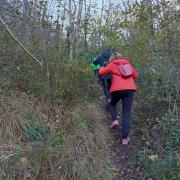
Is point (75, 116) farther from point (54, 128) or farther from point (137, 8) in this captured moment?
point (137, 8)

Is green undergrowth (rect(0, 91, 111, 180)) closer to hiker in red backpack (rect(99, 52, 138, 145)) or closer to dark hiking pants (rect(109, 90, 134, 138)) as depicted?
dark hiking pants (rect(109, 90, 134, 138))

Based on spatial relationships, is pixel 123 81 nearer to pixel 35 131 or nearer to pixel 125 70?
pixel 125 70

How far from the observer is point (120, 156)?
23.9 feet

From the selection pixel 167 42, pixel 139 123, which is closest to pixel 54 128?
pixel 139 123

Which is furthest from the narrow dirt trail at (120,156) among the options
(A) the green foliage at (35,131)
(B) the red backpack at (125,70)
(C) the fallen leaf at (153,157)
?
(A) the green foliage at (35,131)

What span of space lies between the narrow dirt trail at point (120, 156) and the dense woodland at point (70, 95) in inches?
4.2

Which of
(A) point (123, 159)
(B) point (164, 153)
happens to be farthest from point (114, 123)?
(B) point (164, 153)

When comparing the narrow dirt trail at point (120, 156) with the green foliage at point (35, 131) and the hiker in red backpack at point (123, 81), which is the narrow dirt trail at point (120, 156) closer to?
the hiker in red backpack at point (123, 81)

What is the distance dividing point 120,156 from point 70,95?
67.3 inches

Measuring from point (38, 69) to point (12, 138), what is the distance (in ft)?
6.16

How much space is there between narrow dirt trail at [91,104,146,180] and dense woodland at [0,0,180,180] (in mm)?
107

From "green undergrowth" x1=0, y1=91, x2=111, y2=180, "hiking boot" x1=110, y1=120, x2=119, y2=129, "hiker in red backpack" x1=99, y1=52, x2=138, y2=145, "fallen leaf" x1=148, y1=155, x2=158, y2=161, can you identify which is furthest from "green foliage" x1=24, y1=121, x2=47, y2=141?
"fallen leaf" x1=148, y1=155, x2=158, y2=161

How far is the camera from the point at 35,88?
7.82 m

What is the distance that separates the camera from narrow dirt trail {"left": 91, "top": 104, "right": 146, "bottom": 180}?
6.62 metres
